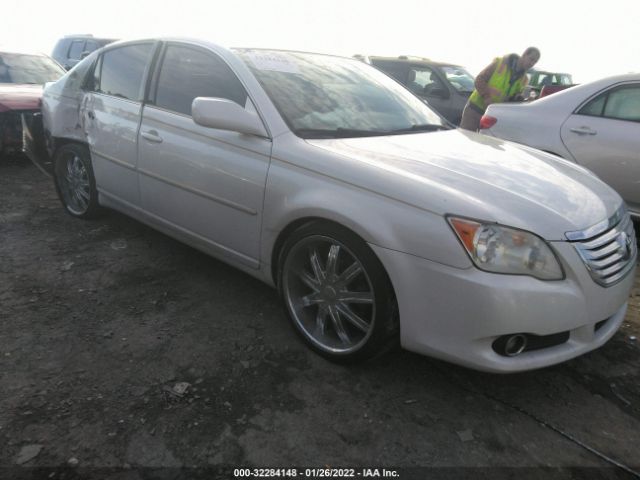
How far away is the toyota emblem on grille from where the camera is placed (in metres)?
2.43

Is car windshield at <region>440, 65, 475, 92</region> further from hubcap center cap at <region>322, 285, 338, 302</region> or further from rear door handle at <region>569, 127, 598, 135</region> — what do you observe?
hubcap center cap at <region>322, 285, 338, 302</region>

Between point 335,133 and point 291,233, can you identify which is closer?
point 291,233

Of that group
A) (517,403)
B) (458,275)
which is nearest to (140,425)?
(458,275)

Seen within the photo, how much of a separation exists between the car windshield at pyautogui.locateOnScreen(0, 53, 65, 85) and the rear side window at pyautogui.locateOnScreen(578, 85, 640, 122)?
276 inches

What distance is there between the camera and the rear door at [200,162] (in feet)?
9.09

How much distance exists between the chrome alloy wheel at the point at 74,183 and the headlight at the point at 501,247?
10.9 ft

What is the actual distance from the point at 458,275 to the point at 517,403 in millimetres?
801

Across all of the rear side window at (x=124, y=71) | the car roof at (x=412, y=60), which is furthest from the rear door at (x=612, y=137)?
the car roof at (x=412, y=60)

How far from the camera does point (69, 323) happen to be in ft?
9.44

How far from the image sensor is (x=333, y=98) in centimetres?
302

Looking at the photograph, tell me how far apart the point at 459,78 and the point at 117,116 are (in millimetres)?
6955

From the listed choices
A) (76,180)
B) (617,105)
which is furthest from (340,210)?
(617,105)

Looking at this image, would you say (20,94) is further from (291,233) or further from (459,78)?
(459,78)

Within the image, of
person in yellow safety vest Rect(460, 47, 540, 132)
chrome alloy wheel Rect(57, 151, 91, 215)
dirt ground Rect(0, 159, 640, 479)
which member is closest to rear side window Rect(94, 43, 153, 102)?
chrome alloy wheel Rect(57, 151, 91, 215)
